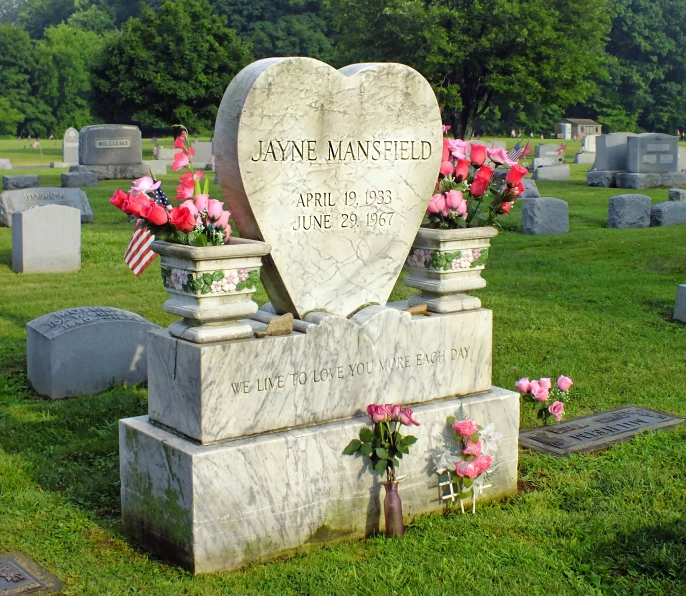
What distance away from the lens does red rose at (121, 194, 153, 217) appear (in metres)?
4.45

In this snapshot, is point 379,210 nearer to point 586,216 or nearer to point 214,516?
point 214,516

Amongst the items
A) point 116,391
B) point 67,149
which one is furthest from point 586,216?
point 67,149

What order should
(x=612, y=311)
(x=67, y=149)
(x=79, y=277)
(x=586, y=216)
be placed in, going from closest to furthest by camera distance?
(x=612, y=311)
(x=79, y=277)
(x=586, y=216)
(x=67, y=149)

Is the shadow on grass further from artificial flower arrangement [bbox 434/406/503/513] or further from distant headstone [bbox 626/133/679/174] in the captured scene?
distant headstone [bbox 626/133/679/174]

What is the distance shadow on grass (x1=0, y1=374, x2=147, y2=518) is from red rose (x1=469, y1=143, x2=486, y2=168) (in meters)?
2.70

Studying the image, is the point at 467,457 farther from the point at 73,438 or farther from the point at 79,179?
the point at 79,179

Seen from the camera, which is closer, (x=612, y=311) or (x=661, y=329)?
(x=661, y=329)

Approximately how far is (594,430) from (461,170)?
6.83 feet

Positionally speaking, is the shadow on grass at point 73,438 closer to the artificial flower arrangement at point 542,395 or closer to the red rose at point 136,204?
the red rose at point 136,204

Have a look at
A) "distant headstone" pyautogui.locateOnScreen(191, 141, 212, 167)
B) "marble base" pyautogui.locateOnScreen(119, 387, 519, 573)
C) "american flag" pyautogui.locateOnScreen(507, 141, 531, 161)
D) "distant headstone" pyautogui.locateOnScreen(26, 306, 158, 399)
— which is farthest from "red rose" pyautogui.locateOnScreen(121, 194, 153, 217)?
"distant headstone" pyautogui.locateOnScreen(191, 141, 212, 167)

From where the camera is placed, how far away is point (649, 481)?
214 inches

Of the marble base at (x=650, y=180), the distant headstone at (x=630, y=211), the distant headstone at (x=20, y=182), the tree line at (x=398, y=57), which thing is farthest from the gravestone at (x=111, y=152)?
the distant headstone at (x=630, y=211)

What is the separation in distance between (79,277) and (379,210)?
8006 mm

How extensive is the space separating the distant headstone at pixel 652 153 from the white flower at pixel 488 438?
21015 millimetres
